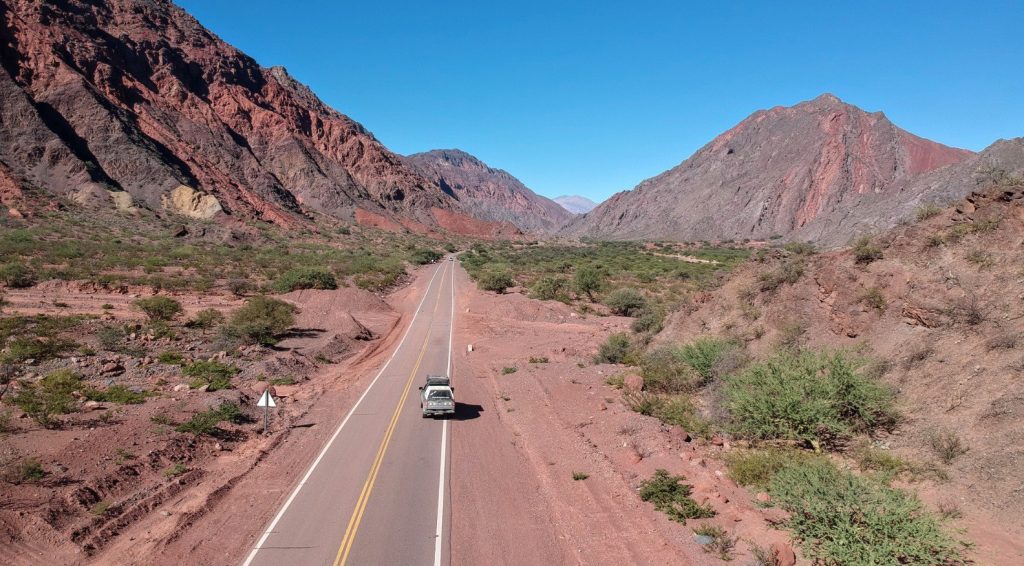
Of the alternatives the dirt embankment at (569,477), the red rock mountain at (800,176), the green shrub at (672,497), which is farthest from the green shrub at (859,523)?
the red rock mountain at (800,176)

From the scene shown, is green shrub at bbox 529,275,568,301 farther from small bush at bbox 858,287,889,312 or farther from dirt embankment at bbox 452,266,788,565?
small bush at bbox 858,287,889,312

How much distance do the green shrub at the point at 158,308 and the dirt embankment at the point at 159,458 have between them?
2.26 m

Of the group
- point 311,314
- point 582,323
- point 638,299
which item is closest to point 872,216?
point 638,299

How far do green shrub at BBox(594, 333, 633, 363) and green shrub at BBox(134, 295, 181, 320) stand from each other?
24641 millimetres

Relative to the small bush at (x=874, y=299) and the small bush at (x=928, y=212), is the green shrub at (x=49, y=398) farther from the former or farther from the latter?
the small bush at (x=928, y=212)

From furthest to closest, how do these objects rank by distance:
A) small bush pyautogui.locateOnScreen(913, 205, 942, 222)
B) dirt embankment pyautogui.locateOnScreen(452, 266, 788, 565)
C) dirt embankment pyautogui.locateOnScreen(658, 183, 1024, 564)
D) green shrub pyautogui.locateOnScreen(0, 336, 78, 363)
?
1. green shrub pyautogui.locateOnScreen(0, 336, 78, 363)
2. small bush pyautogui.locateOnScreen(913, 205, 942, 222)
3. dirt embankment pyautogui.locateOnScreen(452, 266, 788, 565)
4. dirt embankment pyautogui.locateOnScreen(658, 183, 1024, 564)

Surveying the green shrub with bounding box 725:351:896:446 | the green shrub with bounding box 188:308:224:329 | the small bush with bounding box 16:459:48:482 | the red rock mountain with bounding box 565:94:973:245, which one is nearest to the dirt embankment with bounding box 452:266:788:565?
the green shrub with bounding box 725:351:896:446

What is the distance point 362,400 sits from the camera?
69.5 feet

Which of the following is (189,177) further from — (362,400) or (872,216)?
(872,216)

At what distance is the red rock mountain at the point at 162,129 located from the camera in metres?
80.6

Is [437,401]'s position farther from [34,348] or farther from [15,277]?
[15,277]

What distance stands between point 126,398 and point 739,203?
530 ft

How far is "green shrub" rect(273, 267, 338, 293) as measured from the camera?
44.4 metres

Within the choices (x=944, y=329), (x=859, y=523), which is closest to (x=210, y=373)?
(x=859, y=523)
